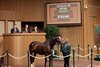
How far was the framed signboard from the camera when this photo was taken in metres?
32.2

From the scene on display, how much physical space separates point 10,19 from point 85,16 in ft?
20.9

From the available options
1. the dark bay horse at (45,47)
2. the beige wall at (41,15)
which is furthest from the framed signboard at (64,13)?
the dark bay horse at (45,47)

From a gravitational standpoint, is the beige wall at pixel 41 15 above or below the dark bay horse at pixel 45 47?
above

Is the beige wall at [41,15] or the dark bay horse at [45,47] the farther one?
the beige wall at [41,15]

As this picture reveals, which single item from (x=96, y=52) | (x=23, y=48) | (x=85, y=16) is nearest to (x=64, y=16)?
(x=85, y=16)

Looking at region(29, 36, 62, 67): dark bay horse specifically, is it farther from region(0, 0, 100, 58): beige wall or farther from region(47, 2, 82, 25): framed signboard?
region(47, 2, 82, 25): framed signboard

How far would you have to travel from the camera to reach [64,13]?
32.6 metres

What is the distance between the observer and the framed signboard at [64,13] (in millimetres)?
32250

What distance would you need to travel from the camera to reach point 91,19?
33812 mm

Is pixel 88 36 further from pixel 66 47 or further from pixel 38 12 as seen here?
pixel 66 47

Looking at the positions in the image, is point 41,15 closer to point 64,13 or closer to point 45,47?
point 64,13

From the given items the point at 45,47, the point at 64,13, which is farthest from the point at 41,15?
the point at 45,47

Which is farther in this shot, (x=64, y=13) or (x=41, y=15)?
(x=41, y=15)

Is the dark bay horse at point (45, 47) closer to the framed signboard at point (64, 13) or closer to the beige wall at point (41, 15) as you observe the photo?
the beige wall at point (41, 15)
